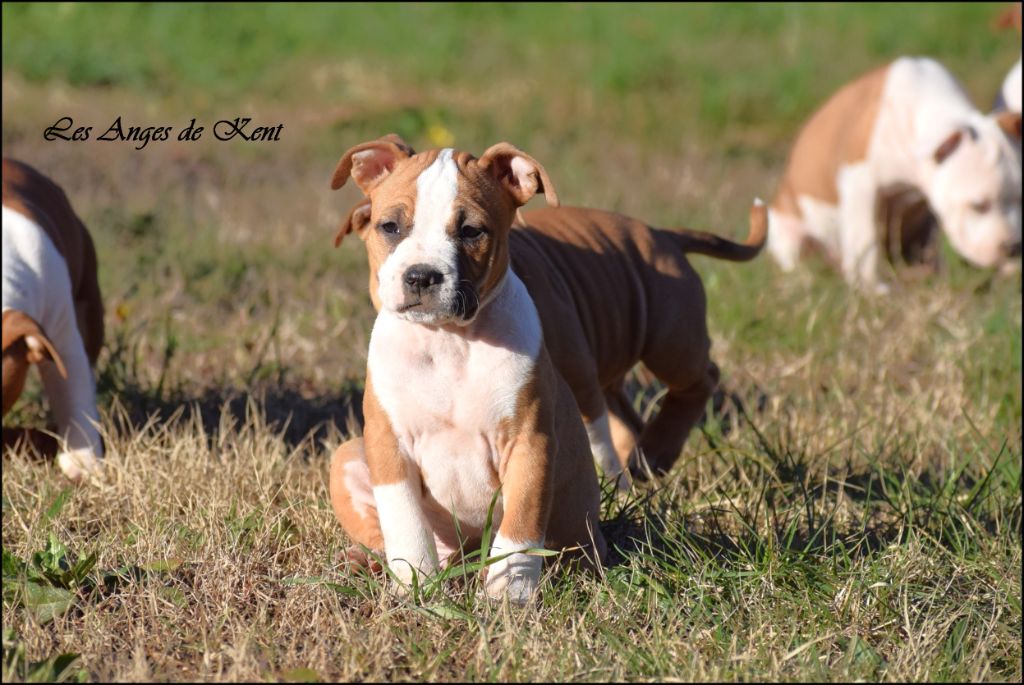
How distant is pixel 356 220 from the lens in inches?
136

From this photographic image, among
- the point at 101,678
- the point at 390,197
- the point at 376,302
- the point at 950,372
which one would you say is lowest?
the point at 950,372

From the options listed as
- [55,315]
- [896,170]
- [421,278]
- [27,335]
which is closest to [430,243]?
[421,278]

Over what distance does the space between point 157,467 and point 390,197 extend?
1.44m

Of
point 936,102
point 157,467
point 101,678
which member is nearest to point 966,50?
point 936,102

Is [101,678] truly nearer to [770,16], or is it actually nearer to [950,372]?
[950,372]

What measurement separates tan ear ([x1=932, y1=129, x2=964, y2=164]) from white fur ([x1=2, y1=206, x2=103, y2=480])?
458 cm

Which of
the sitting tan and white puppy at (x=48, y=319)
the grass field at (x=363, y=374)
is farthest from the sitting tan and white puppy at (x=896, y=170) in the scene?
the sitting tan and white puppy at (x=48, y=319)

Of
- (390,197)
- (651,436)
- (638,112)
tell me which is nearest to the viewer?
(390,197)

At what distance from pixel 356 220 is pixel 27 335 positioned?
142 centimetres

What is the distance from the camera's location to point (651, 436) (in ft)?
15.6

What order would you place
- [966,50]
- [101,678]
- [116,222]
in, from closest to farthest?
[101,678] < [116,222] < [966,50]

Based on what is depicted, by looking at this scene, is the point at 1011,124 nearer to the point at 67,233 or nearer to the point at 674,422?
the point at 674,422

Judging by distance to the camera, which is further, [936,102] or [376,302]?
[936,102]

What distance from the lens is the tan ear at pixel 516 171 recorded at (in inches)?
128
